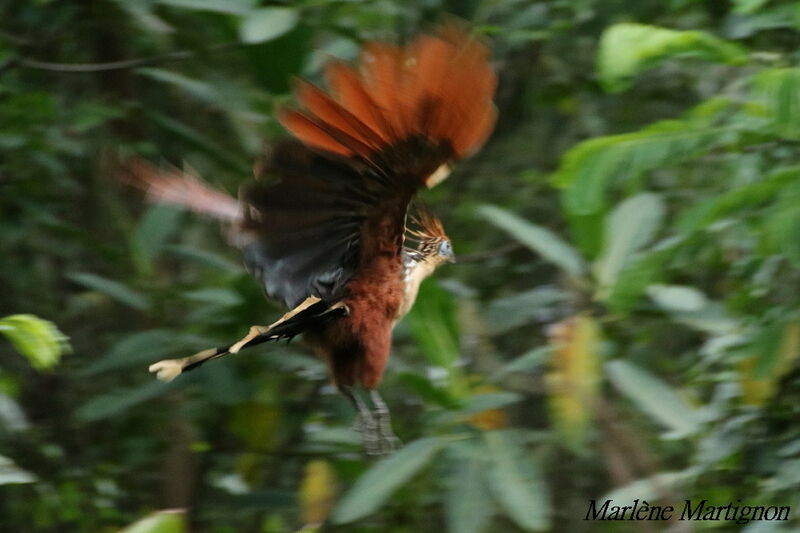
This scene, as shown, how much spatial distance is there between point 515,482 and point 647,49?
113 centimetres

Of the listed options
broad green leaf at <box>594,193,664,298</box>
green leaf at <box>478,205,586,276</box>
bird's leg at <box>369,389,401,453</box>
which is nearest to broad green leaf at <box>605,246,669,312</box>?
broad green leaf at <box>594,193,664,298</box>

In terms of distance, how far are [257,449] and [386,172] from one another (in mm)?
→ 1357

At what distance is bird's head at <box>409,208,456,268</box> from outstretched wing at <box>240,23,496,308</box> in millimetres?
220

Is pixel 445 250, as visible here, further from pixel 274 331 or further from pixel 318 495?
pixel 318 495

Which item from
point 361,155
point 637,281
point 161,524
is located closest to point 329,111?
point 361,155

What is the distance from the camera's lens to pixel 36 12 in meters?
3.59

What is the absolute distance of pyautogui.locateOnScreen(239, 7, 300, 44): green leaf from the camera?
2.79 metres

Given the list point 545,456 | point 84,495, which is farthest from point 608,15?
point 84,495

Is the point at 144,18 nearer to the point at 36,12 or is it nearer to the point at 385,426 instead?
the point at 36,12

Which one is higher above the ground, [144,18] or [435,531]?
[144,18]

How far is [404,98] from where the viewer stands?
2.09m

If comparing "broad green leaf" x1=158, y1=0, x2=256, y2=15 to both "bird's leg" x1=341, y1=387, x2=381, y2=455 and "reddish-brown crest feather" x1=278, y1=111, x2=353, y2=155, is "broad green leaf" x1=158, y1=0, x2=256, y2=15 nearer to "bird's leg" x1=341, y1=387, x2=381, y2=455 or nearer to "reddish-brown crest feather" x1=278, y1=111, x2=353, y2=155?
"reddish-brown crest feather" x1=278, y1=111, x2=353, y2=155

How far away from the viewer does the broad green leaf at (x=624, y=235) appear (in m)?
2.76
